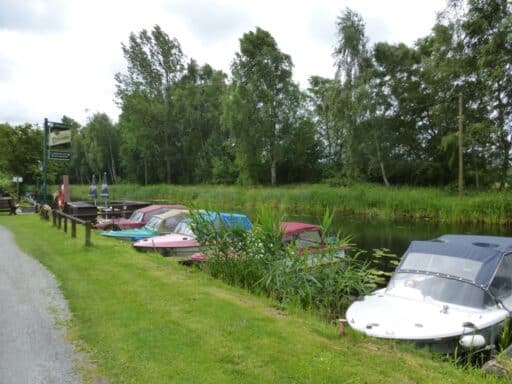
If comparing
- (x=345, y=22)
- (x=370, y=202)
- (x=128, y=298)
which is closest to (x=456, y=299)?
(x=128, y=298)

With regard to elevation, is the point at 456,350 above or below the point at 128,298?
below

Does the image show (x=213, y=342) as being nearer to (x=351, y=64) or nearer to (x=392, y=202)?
(x=392, y=202)

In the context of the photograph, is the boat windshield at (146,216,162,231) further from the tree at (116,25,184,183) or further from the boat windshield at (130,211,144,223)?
the tree at (116,25,184,183)

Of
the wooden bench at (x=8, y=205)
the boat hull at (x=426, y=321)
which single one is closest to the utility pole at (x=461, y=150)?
the boat hull at (x=426, y=321)

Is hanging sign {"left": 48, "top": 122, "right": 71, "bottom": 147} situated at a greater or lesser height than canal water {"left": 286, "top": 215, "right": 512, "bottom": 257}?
greater

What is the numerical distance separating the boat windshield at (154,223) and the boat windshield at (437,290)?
32.5ft

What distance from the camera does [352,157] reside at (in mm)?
32500

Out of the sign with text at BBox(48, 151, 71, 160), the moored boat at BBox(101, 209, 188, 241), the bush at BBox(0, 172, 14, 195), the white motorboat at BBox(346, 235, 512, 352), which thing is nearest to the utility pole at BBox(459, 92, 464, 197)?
the moored boat at BBox(101, 209, 188, 241)

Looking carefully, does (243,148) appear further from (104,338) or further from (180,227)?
(104,338)

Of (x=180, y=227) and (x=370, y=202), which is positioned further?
(x=370, y=202)

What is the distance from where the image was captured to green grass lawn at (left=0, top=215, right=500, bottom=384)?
12.9 ft

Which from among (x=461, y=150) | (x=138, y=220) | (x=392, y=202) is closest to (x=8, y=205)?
(x=138, y=220)

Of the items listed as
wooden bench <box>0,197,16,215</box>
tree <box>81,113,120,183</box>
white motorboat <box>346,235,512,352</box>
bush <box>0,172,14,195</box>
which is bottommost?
white motorboat <box>346,235,512,352</box>

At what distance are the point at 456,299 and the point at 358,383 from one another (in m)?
3.54
